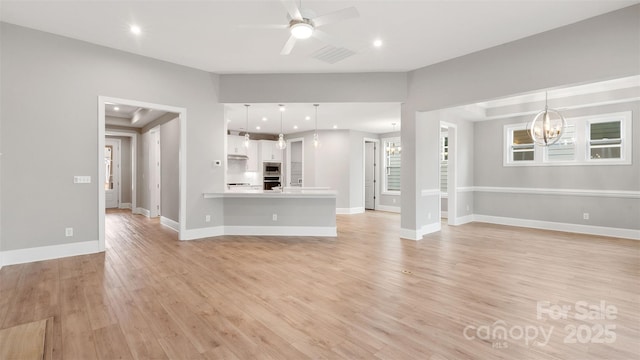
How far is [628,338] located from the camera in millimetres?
2213

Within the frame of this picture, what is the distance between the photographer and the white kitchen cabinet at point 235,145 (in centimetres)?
938

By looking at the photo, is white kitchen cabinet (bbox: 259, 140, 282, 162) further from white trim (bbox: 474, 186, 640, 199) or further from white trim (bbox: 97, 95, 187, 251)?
white trim (bbox: 474, 186, 640, 199)

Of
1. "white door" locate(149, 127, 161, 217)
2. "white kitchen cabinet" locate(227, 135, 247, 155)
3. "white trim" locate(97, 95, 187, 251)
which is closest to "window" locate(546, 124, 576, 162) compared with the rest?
"white trim" locate(97, 95, 187, 251)

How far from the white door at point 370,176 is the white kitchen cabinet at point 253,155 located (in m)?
3.81

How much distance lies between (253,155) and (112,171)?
4.63 metres

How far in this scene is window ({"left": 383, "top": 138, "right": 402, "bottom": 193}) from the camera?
10.0 metres

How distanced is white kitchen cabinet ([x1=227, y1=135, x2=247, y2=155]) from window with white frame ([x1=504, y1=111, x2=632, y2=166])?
772 centimetres

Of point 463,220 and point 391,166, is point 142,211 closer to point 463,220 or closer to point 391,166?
point 391,166

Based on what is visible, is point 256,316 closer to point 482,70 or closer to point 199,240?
point 199,240

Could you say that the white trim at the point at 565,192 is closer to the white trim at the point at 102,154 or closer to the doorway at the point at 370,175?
the doorway at the point at 370,175

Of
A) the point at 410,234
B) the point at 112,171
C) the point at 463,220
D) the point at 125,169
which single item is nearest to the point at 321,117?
the point at 410,234

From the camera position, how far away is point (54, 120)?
4.08 m

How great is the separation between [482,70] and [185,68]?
16.3 feet

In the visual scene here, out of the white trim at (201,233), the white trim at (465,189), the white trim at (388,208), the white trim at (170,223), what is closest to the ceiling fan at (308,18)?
the white trim at (201,233)
